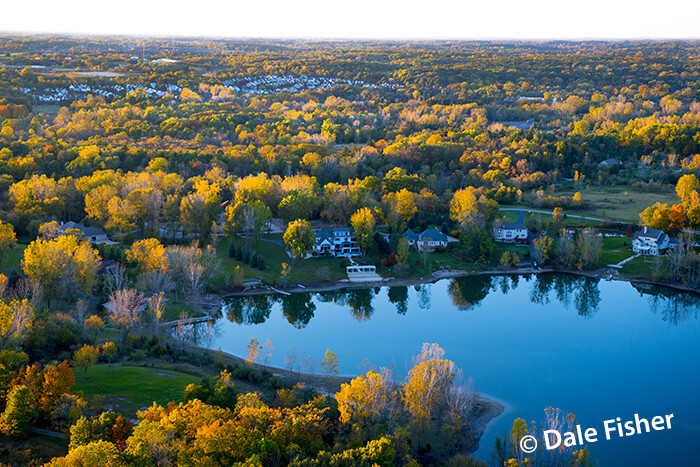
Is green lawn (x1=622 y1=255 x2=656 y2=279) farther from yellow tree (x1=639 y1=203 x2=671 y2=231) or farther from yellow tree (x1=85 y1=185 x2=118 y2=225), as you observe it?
yellow tree (x1=85 y1=185 x2=118 y2=225)

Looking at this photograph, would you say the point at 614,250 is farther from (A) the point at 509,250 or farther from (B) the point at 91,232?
(B) the point at 91,232

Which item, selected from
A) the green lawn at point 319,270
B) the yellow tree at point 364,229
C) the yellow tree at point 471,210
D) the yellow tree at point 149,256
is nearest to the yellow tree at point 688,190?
the yellow tree at point 471,210

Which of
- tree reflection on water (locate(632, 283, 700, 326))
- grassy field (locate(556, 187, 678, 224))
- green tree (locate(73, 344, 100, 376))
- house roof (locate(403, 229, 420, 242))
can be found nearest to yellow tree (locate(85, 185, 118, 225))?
house roof (locate(403, 229, 420, 242))

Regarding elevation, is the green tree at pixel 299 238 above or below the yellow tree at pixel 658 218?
below

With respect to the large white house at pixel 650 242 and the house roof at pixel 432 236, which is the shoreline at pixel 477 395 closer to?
the house roof at pixel 432 236

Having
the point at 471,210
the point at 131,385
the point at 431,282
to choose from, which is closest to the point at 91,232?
the point at 131,385

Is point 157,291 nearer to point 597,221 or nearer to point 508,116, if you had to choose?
point 597,221
